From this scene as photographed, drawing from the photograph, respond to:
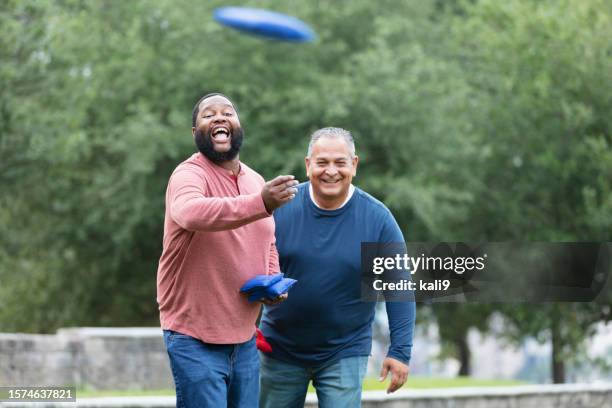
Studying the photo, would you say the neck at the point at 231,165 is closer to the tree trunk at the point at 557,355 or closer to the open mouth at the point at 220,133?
the open mouth at the point at 220,133

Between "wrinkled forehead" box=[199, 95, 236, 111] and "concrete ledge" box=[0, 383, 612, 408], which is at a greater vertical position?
"wrinkled forehead" box=[199, 95, 236, 111]

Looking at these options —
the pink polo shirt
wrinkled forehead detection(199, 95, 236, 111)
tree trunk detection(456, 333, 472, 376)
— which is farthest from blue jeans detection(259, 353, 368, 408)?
tree trunk detection(456, 333, 472, 376)

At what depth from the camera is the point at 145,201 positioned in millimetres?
22781

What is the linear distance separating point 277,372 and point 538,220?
18605 millimetres

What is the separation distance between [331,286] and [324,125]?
1748 cm

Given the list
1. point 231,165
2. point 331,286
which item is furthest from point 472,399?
point 231,165

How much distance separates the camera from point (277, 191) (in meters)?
5.24

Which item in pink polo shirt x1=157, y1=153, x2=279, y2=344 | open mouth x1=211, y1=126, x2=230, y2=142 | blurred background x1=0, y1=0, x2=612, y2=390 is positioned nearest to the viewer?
pink polo shirt x1=157, y1=153, x2=279, y2=344

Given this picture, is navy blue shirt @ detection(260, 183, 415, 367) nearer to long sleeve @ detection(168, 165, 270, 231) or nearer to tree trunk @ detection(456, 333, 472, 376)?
long sleeve @ detection(168, 165, 270, 231)

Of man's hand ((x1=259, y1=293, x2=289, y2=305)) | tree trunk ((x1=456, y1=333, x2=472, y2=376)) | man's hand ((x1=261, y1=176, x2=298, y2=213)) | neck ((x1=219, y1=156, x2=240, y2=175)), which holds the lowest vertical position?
man's hand ((x1=259, y1=293, x2=289, y2=305))

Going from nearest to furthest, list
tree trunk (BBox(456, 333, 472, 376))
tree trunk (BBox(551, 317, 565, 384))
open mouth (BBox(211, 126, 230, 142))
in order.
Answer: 1. open mouth (BBox(211, 126, 230, 142))
2. tree trunk (BBox(551, 317, 565, 384))
3. tree trunk (BBox(456, 333, 472, 376))

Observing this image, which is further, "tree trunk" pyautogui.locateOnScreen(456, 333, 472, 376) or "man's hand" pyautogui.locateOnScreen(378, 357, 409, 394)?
"tree trunk" pyautogui.locateOnScreen(456, 333, 472, 376)

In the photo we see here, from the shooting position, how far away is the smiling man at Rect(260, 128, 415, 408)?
20.7 ft

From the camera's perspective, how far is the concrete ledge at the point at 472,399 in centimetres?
984
